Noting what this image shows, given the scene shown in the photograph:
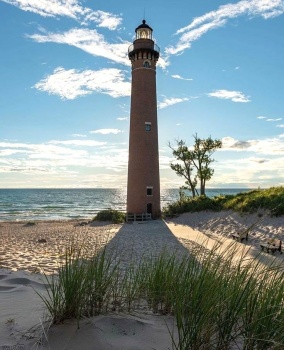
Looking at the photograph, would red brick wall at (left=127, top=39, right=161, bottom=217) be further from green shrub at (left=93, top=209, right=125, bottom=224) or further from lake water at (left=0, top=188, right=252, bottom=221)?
lake water at (left=0, top=188, right=252, bottom=221)

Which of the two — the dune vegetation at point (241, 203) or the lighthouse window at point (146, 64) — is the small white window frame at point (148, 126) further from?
the dune vegetation at point (241, 203)

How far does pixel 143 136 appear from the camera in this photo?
24.1 m

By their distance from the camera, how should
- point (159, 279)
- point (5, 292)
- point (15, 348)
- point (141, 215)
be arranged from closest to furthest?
point (15, 348), point (159, 279), point (5, 292), point (141, 215)

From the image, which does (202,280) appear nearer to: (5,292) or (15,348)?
(15,348)

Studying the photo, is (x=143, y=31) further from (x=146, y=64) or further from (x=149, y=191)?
(x=149, y=191)

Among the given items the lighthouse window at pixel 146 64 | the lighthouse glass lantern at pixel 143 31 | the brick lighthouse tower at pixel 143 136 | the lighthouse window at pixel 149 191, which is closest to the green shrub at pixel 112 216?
the brick lighthouse tower at pixel 143 136

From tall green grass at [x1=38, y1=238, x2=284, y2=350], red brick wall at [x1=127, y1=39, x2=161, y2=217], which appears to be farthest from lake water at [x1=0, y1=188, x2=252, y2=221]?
red brick wall at [x1=127, y1=39, x2=161, y2=217]

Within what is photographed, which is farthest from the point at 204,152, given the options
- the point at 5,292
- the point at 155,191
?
the point at 5,292

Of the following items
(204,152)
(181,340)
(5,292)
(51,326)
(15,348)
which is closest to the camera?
(181,340)

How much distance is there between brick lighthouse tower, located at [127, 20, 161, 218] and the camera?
24031 mm

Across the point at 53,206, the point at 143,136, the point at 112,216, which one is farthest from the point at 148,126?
the point at 53,206

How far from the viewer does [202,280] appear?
9.89ft

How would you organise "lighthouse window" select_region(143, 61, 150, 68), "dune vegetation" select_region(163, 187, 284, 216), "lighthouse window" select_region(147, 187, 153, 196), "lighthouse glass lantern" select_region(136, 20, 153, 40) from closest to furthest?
"dune vegetation" select_region(163, 187, 284, 216), "lighthouse window" select_region(147, 187, 153, 196), "lighthouse window" select_region(143, 61, 150, 68), "lighthouse glass lantern" select_region(136, 20, 153, 40)

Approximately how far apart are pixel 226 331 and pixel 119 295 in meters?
1.63
